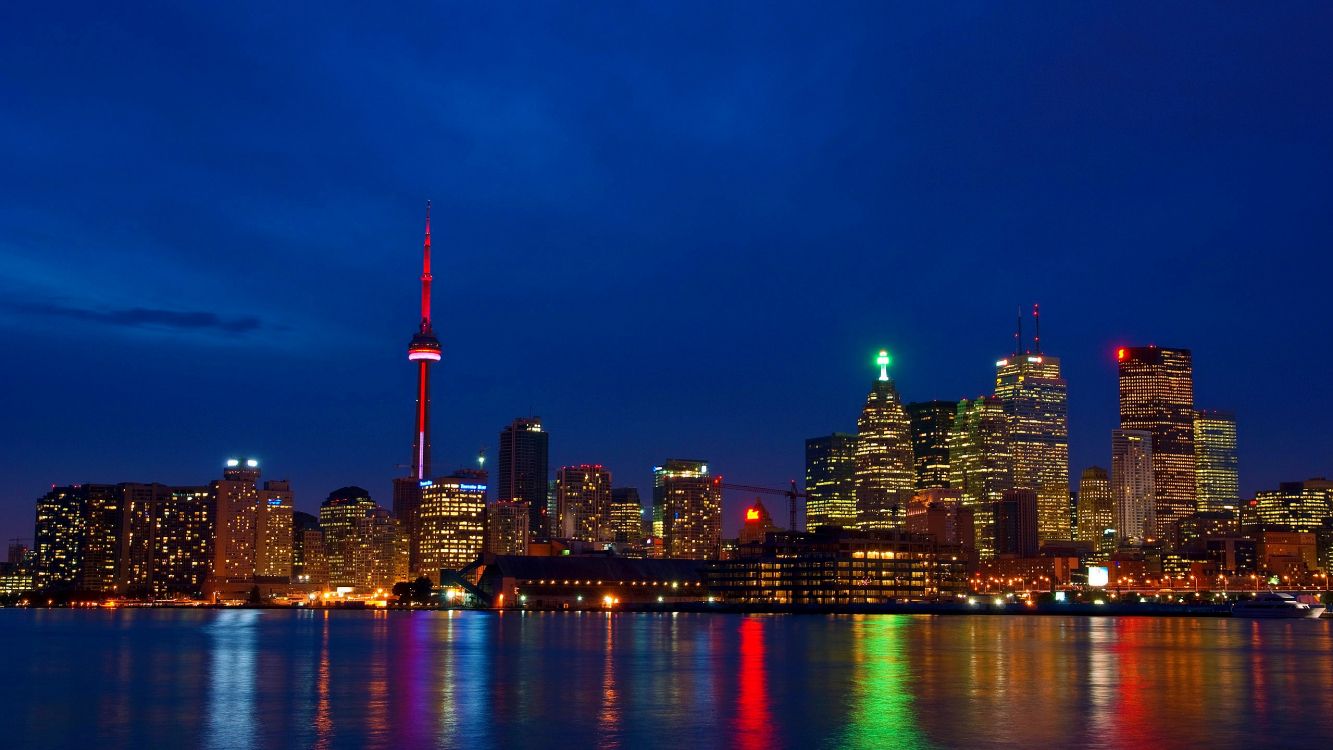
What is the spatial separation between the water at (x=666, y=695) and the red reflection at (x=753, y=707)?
0.14 metres

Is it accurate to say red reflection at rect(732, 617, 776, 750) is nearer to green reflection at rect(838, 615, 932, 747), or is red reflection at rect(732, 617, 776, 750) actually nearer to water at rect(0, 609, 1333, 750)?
water at rect(0, 609, 1333, 750)

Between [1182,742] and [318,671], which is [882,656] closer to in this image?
[318,671]

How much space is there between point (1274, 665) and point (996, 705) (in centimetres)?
4158

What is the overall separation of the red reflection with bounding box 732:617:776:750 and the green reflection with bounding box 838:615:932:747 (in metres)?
3.00

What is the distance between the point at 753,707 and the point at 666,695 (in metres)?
7.05

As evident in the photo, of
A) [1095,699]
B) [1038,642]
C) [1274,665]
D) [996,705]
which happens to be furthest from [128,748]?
[1038,642]

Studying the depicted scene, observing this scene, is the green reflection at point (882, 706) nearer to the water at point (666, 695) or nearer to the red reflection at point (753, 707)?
the water at point (666, 695)

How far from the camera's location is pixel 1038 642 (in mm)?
125875

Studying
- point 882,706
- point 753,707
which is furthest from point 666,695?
point 882,706

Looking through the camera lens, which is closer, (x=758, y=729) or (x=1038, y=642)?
(x=758, y=729)

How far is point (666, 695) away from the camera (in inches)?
2589

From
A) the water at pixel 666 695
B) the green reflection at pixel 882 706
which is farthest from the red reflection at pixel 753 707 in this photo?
the green reflection at pixel 882 706

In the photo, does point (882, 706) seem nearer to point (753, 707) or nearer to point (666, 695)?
point (753, 707)

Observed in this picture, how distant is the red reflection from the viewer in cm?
4862
